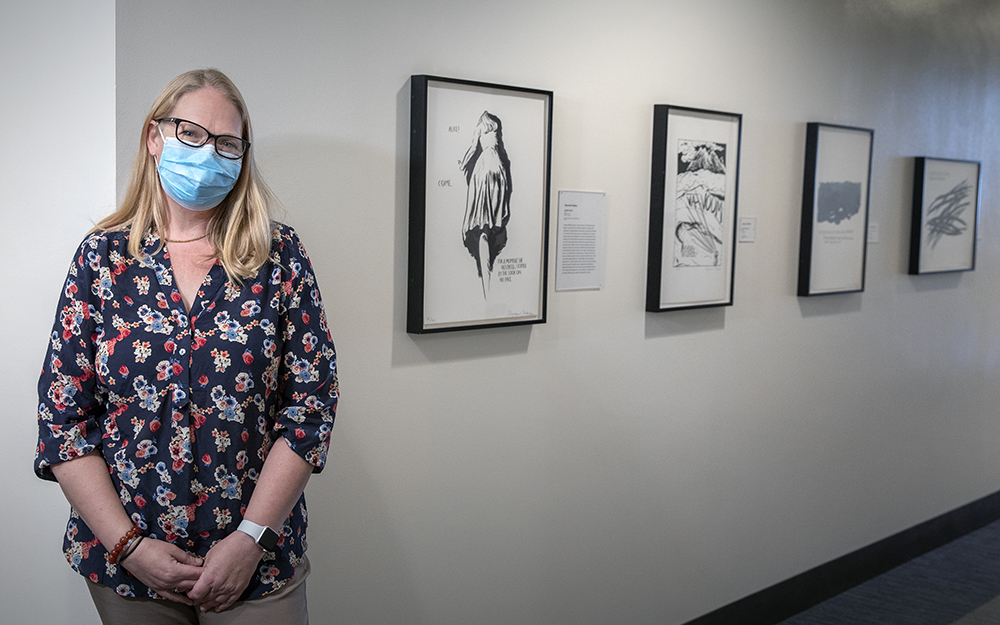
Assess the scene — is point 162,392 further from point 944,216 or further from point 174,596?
point 944,216

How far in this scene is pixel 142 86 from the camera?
1.87m

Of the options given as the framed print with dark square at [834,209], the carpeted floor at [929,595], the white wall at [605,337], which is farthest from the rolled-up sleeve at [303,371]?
the carpeted floor at [929,595]

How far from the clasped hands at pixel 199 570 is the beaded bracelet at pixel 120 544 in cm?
2

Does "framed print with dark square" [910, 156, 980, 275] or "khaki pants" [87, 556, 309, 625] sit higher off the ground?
"framed print with dark square" [910, 156, 980, 275]

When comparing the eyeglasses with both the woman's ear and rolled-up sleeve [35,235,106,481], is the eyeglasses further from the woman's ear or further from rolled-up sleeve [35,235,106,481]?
rolled-up sleeve [35,235,106,481]

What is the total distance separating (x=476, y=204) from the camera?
2.45 metres

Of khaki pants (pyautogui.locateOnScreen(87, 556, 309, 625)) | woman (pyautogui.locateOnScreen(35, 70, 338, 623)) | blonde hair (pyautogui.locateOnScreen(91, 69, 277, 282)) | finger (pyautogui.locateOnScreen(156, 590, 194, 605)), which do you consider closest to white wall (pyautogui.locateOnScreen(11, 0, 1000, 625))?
blonde hair (pyautogui.locateOnScreen(91, 69, 277, 282))

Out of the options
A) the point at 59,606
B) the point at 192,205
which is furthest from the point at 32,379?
the point at 192,205

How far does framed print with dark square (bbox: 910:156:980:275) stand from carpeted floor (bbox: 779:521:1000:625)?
142 cm

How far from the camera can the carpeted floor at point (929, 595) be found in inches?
144

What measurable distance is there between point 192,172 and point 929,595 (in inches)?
144

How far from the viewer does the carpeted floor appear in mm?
3648

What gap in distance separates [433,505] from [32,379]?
1075 mm

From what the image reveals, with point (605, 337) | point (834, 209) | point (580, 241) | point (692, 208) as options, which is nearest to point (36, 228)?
point (580, 241)
